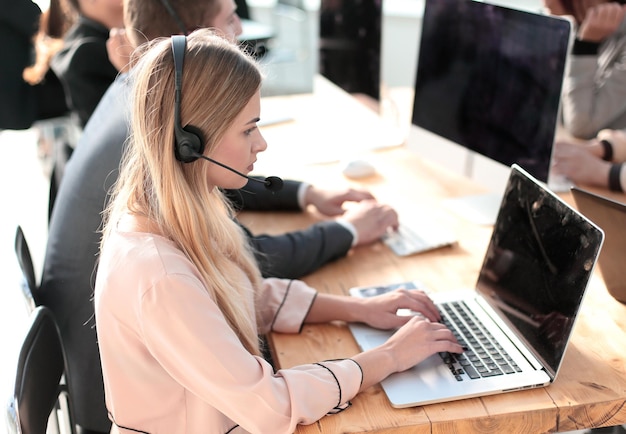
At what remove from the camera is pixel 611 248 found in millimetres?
1161

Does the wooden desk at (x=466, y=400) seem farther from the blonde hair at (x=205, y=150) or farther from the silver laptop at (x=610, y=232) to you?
the blonde hair at (x=205, y=150)

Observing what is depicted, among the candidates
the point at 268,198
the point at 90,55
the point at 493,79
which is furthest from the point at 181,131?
the point at 90,55

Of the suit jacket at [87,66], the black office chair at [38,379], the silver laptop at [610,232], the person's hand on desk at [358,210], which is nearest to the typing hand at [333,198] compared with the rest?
the person's hand on desk at [358,210]

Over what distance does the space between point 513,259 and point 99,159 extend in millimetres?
771

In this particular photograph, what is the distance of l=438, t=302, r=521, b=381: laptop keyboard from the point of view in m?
1.01

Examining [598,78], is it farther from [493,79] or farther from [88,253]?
[88,253]

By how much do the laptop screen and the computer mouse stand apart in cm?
64

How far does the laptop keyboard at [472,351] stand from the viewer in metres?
1.01

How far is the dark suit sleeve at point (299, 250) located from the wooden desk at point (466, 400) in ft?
0.09

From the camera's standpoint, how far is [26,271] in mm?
1312

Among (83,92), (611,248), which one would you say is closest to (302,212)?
(611,248)

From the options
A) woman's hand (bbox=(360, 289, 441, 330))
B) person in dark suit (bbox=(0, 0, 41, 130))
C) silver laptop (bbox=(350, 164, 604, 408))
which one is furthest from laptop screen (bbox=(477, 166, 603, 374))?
person in dark suit (bbox=(0, 0, 41, 130))

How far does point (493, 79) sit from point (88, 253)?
94 cm

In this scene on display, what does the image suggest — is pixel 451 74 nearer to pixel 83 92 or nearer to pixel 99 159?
pixel 99 159
